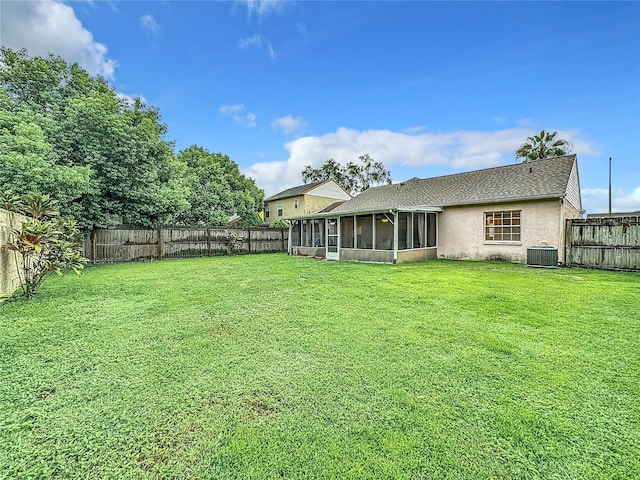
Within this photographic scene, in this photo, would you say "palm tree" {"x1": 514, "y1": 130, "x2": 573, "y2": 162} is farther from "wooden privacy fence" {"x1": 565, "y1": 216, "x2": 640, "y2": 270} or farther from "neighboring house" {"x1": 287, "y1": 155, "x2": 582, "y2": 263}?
"wooden privacy fence" {"x1": 565, "y1": 216, "x2": 640, "y2": 270}

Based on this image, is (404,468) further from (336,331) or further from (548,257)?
(548,257)

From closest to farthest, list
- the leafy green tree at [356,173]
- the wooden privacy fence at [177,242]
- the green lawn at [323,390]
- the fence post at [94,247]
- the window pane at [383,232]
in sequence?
the green lawn at [323,390], the window pane at [383,232], the fence post at [94,247], the wooden privacy fence at [177,242], the leafy green tree at [356,173]

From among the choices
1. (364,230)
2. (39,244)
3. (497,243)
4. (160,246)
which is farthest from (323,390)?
(160,246)

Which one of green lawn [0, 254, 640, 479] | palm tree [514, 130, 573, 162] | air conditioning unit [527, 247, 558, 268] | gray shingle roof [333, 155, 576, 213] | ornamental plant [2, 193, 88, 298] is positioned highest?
palm tree [514, 130, 573, 162]

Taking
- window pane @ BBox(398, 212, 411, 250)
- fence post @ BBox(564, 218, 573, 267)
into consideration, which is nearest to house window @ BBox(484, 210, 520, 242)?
fence post @ BBox(564, 218, 573, 267)

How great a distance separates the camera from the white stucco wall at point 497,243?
10062mm

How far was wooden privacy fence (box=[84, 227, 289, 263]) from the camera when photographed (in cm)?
1296

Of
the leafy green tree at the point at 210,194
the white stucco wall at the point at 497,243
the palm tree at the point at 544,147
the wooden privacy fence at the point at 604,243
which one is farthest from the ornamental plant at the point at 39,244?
the palm tree at the point at 544,147

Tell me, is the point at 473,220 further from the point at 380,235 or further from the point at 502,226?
the point at 380,235

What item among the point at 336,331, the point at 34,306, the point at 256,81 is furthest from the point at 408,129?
the point at 34,306

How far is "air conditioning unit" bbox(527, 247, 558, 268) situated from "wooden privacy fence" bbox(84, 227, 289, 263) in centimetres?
1300

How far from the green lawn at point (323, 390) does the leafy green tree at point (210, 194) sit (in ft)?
54.2

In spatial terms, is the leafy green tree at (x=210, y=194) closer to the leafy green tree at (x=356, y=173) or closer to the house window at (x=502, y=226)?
the leafy green tree at (x=356, y=173)

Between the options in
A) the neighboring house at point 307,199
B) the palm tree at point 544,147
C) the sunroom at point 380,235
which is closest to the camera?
the sunroom at point 380,235
